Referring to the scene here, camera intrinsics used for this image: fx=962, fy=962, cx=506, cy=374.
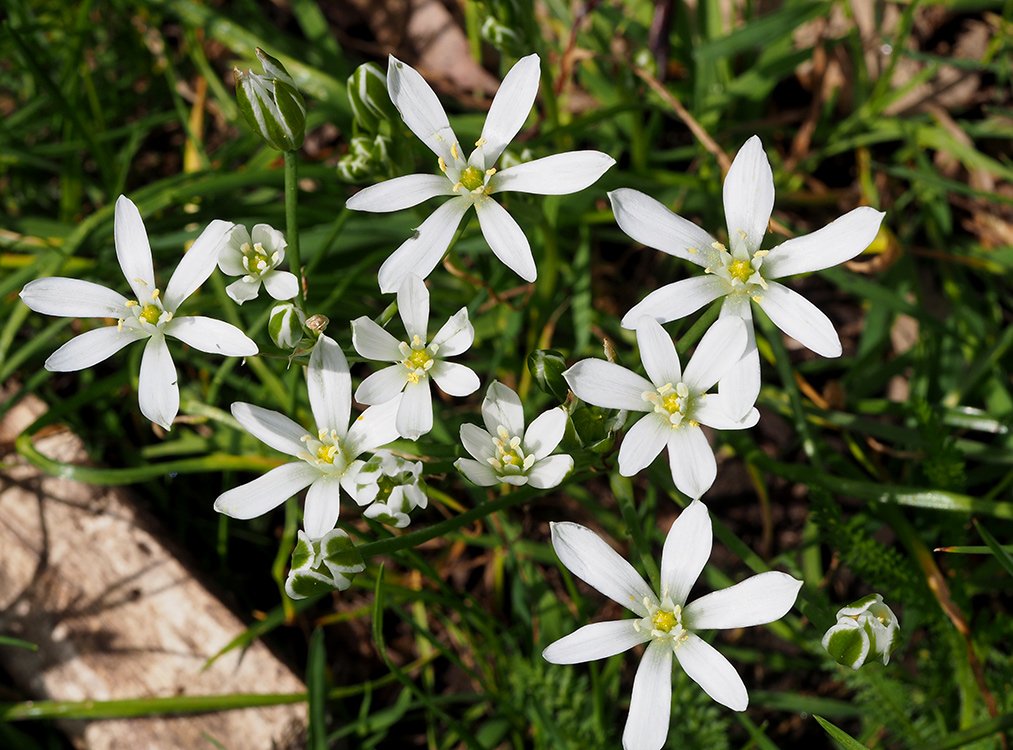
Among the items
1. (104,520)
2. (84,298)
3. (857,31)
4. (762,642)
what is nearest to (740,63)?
(857,31)

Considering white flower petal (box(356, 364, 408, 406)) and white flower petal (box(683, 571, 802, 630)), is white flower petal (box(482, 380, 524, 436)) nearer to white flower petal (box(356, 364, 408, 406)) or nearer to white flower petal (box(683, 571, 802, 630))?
white flower petal (box(356, 364, 408, 406))

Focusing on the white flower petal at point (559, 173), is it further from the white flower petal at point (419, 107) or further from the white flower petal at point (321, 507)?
the white flower petal at point (321, 507)

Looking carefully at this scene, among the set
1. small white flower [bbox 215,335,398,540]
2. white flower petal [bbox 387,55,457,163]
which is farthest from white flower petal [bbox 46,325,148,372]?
white flower petal [bbox 387,55,457,163]

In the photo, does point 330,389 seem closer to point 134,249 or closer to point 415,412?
point 415,412

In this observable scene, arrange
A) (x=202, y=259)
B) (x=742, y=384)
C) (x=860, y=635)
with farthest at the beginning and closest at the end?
(x=202, y=259), (x=742, y=384), (x=860, y=635)

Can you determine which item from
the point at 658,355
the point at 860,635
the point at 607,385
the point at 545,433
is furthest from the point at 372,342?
the point at 860,635

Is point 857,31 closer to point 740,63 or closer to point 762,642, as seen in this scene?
point 740,63
